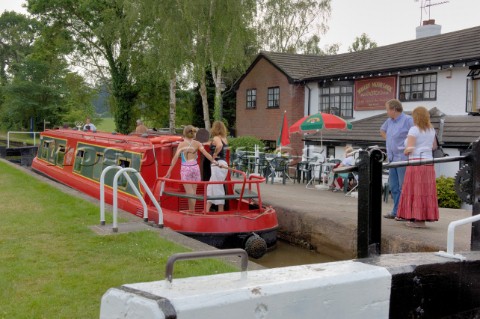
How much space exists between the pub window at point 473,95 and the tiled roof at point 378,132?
0.26 m

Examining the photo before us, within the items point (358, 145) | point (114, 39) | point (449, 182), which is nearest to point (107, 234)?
point (449, 182)

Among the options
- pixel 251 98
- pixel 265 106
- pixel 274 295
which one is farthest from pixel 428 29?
pixel 274 295

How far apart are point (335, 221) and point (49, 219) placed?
14.9 ft

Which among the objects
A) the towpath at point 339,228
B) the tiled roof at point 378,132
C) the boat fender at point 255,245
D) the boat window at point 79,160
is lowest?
the boat fender at point 255,245

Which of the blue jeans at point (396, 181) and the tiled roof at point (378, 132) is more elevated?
the tiled roof at point (378, 132)

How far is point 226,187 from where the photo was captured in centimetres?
1011

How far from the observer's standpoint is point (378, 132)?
680 inches

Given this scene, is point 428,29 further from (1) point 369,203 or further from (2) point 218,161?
(1) point 369,203

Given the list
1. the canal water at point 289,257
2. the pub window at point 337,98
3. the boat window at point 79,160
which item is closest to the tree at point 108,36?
the pub window at point 337,98

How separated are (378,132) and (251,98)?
998 cm

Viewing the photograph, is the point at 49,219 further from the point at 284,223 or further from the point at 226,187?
the point at 284,223

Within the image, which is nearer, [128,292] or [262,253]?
[128,292]

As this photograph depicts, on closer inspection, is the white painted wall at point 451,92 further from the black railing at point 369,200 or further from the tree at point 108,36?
the tree at point 108,36

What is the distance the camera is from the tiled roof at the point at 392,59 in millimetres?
16812
